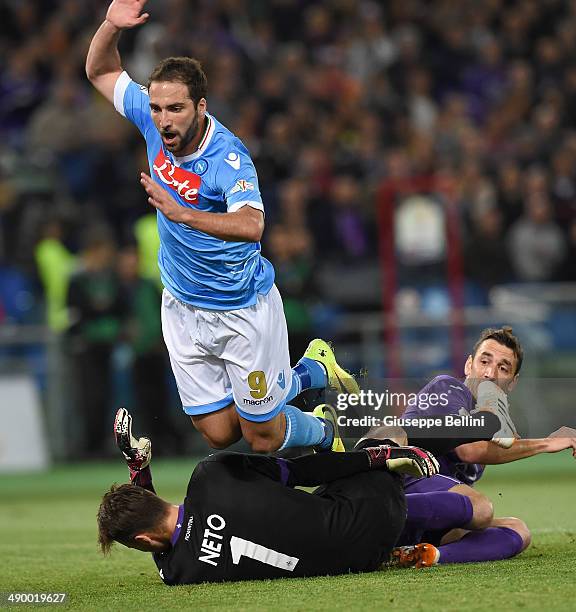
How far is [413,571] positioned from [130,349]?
773 centimetres

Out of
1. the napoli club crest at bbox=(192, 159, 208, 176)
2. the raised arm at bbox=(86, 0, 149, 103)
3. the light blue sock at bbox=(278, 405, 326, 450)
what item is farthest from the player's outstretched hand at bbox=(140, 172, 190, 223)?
the light blue sock at bbox=(278, 405, 326, 450)

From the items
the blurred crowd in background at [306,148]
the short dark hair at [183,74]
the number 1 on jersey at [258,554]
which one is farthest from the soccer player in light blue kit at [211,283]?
the blurred crowd in background at [306,148]

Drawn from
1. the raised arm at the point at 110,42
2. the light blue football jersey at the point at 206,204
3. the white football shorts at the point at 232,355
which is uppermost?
the raised arm at the point at 110,42

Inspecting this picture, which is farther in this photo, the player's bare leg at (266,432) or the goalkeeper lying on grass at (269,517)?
the player's bare leg at (266,432)

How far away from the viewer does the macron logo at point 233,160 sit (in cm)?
664

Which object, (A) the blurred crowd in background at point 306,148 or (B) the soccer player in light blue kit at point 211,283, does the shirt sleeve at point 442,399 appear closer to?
(B) the soccer player in light blue kit at point 211,283

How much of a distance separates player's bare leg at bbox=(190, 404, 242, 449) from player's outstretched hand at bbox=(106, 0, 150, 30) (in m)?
2.19

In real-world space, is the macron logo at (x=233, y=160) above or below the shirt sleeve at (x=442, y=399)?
above

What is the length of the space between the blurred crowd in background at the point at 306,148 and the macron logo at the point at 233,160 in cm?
600

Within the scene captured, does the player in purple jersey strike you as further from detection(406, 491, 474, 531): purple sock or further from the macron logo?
the macron logo

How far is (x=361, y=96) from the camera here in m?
16.2

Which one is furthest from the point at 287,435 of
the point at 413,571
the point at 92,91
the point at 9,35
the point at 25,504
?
the point at 9,35

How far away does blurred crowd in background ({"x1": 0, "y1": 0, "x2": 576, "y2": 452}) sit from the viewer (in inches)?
531

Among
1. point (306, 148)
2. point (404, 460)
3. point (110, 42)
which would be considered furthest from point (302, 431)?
point (306, 148)
